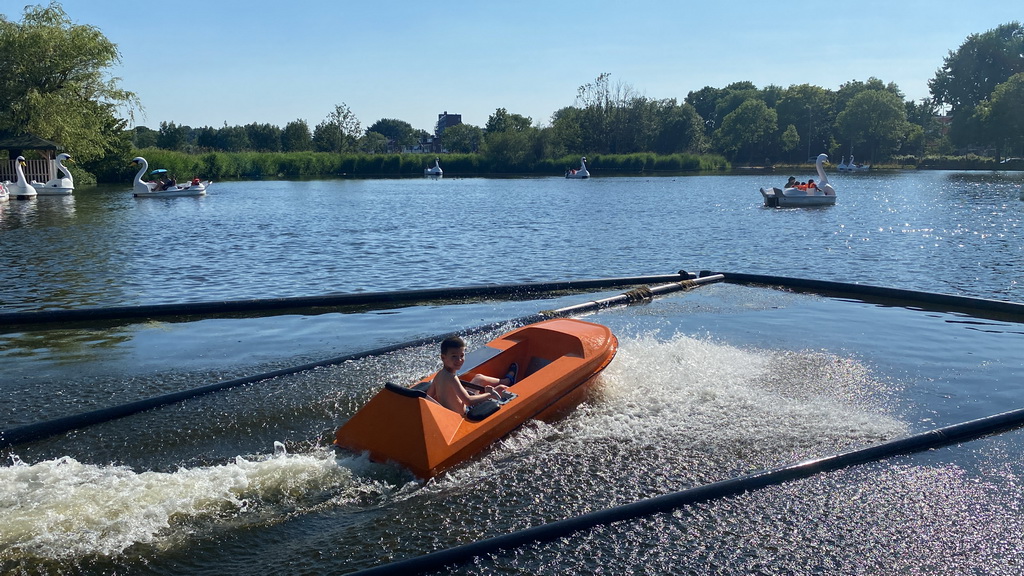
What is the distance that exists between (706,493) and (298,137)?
84.4 meters

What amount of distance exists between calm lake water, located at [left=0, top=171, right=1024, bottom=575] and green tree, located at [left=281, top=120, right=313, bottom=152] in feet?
228

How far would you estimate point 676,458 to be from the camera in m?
6.34

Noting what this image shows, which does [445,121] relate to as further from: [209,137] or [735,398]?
[735,398]

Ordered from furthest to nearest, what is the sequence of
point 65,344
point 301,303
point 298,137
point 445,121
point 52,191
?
1. point 445,121
2. point 298,137
3. point 52,191
4. point 301,303
5. point 65,344

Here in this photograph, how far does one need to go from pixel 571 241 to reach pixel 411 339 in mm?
12562

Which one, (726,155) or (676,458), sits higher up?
(726,155)

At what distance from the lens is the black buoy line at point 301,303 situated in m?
11.1

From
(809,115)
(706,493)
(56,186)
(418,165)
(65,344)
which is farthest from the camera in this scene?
(809,115)

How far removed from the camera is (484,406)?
646 cm

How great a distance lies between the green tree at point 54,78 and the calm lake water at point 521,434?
89.2 feet

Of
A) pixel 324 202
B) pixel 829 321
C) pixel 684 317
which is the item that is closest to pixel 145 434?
pixel 684 317

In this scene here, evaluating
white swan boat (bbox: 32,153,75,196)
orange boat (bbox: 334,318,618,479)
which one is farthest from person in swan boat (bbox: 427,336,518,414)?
white swan boat (bbox: 32,153,75,196)

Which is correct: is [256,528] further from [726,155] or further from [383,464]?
[726,155]

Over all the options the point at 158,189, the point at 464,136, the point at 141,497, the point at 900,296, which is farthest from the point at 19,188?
the point at 464,136
